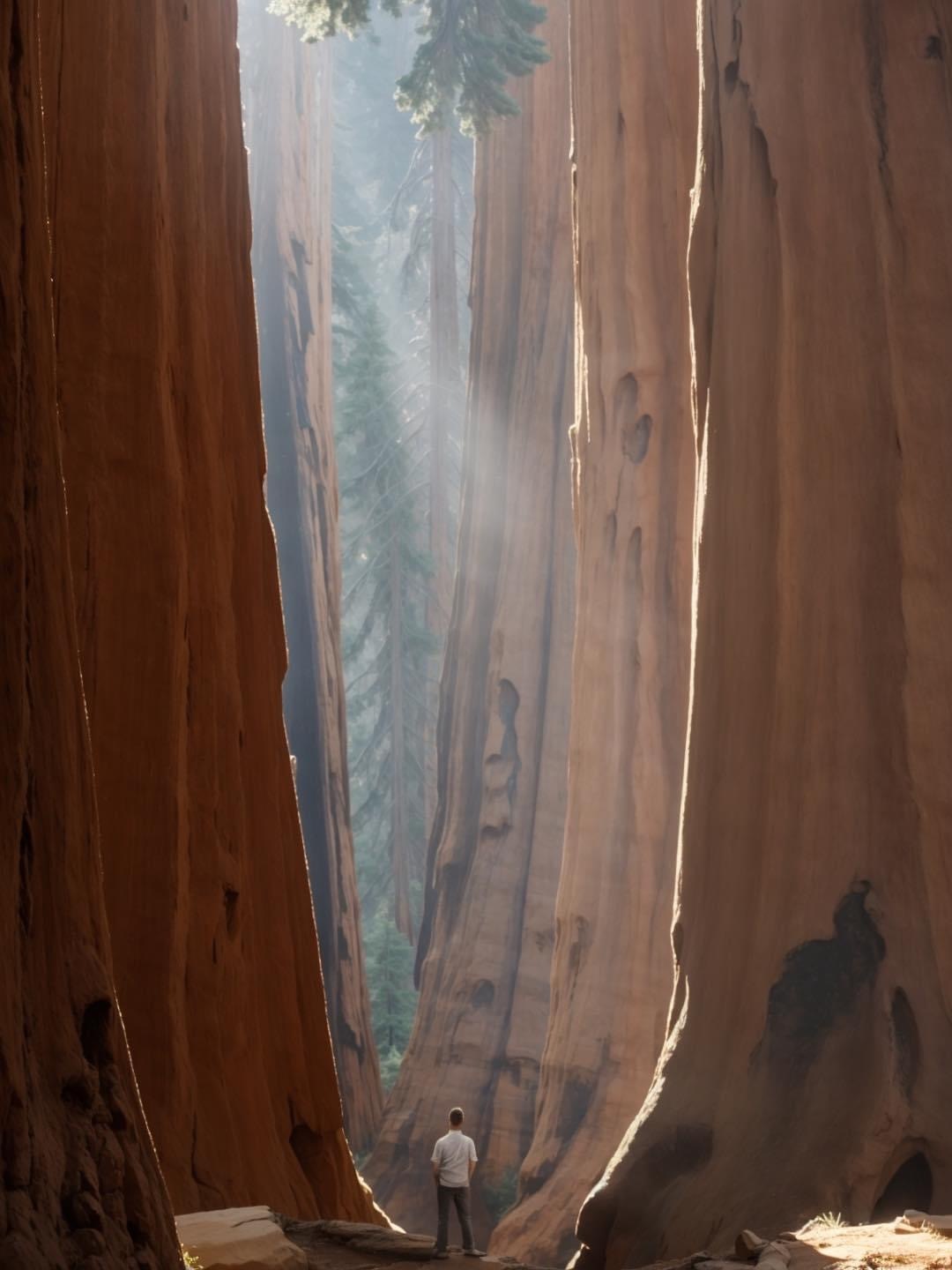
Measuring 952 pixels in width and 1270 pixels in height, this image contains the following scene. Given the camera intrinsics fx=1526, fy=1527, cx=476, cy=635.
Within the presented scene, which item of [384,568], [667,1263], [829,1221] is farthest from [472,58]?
[384,568]

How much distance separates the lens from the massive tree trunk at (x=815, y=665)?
5684mm

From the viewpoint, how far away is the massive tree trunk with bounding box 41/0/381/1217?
5.90m

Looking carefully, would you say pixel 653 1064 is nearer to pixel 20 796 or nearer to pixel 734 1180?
pixel 734 1180

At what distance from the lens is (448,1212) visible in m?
5.71

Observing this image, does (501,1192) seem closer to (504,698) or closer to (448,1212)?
(504,698)

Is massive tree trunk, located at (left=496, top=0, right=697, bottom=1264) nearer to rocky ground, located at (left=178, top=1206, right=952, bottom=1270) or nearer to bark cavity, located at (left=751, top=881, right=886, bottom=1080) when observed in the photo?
bark cavity, located at (left=751, top=881, right=886, bottom=1080)

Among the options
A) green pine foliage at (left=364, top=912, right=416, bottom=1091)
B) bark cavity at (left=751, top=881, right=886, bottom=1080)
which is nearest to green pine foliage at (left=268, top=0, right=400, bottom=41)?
bark cavity at (left=751, top=881, right=886, bottom=1080)

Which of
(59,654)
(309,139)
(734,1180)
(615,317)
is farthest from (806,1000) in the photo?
(309,139)

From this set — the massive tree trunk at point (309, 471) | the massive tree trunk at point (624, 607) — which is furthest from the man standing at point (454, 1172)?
the massive tree trunk at point (309, 471)

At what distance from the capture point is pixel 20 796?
3.04 metres

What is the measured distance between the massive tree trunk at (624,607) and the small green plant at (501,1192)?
1636mm

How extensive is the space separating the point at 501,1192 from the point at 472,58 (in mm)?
9630

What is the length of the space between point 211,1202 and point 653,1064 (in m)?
4.94

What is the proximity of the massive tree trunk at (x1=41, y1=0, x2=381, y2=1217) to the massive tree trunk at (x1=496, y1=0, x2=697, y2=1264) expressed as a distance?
333 cm
